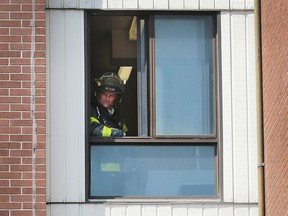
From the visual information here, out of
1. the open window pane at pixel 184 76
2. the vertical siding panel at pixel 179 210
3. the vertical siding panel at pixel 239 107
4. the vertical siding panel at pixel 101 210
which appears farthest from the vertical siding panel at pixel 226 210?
the vertical siding panel at pixel 101 210

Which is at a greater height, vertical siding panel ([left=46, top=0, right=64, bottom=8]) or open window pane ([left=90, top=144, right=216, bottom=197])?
vertical siding panel ([left=46, top=0, right=64, bottom=8])

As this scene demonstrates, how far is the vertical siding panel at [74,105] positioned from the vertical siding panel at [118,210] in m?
0.39

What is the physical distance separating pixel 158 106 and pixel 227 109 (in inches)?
30.5

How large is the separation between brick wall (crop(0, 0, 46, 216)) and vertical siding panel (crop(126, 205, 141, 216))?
0.92 metres

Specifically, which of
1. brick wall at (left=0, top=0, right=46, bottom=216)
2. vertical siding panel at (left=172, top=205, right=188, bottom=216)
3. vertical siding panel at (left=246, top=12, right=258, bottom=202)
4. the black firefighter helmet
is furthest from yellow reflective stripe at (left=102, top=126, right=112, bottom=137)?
vertical siding panel at (left=246, top=12, right=258, bottom=202)

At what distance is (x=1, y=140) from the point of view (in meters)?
9.63

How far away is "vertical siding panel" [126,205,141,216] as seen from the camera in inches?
385

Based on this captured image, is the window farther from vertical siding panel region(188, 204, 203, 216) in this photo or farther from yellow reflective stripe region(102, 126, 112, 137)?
vertical siding panel region(188, 204, 203, 216)

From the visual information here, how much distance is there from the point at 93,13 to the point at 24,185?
2.09 metres

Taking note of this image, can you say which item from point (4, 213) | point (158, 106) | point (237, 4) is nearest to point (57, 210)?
point (4, 213)

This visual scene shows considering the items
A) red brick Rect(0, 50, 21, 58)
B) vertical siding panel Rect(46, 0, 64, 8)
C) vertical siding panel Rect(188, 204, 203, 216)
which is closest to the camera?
red brick Rect(0, 50, 21, 58)

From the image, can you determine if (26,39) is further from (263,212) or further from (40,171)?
(263,212)

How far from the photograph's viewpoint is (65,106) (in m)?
9.89

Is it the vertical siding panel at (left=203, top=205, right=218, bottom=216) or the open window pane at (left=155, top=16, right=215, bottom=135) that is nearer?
the vertical siding panel at (left=203, top=205, right=218, bottom=216)
